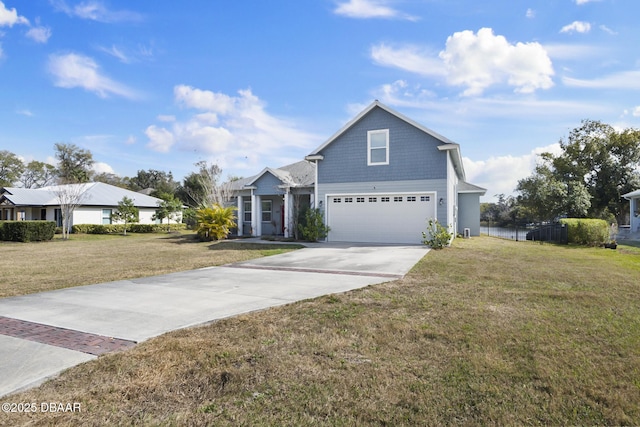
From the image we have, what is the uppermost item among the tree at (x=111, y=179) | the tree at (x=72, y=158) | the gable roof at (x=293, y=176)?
the tree at (x=72, y=158)

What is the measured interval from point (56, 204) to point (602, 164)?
50.3 m

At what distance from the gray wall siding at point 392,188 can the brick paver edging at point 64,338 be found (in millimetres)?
14433

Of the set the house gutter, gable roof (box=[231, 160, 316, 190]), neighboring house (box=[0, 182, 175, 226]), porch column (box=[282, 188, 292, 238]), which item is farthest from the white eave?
neighboring house (box=[0, 182, 175, 226])

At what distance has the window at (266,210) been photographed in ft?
76.5

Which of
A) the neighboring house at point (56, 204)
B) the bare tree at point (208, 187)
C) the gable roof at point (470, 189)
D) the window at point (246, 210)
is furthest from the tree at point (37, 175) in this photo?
the gable roof at point (470, 189)

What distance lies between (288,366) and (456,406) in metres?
1.67

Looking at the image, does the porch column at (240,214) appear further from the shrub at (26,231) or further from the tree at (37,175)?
the tree at (37,175)

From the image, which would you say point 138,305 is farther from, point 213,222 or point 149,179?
point 149,179

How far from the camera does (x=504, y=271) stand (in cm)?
962

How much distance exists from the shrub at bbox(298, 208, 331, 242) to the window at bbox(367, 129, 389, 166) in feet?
12.3

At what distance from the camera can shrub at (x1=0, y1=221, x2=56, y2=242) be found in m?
22.8

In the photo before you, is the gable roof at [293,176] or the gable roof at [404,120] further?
the gable roof at [293,176]

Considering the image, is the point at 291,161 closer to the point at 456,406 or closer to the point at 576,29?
the point at 576,29

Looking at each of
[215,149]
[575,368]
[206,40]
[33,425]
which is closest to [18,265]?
[206,40]
